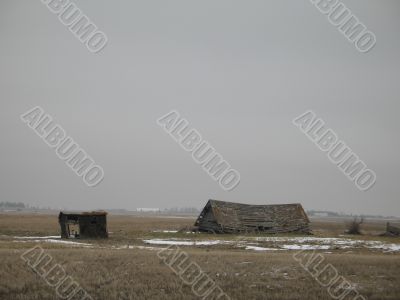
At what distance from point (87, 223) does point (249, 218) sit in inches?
710

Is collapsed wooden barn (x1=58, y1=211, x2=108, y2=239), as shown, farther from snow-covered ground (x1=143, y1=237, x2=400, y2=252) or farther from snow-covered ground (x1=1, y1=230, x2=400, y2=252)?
snow-covered ground (x1=143, y1=237, x2=400, y2=252)

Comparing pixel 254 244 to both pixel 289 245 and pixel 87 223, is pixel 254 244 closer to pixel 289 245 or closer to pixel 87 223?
pixel 289 245

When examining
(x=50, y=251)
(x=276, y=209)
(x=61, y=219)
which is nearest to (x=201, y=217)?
(x=276, y=209)

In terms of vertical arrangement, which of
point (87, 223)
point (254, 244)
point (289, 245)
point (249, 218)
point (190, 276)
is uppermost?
point (249, 218)

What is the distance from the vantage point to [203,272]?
Answer: 17922 mm

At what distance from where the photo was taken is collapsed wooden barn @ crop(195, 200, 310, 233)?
45156mm

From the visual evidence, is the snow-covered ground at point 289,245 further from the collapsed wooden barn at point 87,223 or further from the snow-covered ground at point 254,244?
the collapsed wooden barn at point 87,223

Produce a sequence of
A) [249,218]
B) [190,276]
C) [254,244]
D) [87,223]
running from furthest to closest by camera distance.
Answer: [249,218], [87,223], [254,244], [190,276]

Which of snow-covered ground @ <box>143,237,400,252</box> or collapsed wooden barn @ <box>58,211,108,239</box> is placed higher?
snow-covered ground @ <box>143,237,400,252</box>

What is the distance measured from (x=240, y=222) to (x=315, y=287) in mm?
30175

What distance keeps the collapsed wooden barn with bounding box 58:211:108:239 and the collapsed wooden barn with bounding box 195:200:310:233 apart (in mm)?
12592

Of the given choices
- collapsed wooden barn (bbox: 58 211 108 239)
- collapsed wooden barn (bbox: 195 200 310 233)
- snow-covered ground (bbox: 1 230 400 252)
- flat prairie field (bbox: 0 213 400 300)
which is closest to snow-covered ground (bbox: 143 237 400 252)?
snow-covered ground (bbox: 1 230 400 252)

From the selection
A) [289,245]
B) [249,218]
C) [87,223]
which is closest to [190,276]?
[289,245]

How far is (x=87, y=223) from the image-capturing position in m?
35.6
